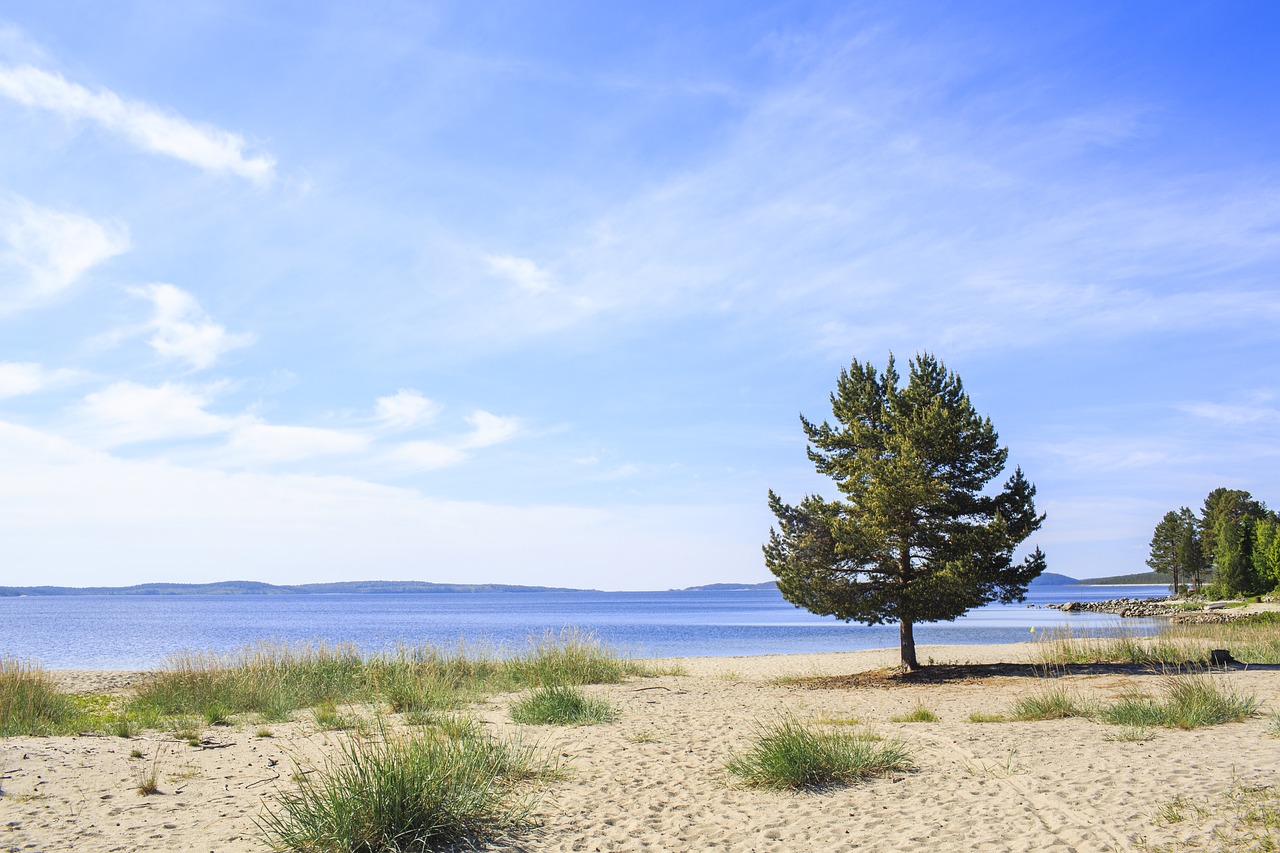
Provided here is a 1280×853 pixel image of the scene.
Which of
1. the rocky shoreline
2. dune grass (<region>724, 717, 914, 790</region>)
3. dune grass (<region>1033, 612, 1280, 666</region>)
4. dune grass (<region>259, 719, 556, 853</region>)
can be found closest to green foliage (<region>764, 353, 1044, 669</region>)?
dune grass (<region>1033, 612, 1280, 666</region>)

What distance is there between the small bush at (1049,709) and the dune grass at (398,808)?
8352mm

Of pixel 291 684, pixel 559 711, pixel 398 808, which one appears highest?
pixel 398 808

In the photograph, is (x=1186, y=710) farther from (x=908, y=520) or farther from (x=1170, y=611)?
(x=1170, y=611)

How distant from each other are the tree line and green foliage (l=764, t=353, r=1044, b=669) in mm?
54492

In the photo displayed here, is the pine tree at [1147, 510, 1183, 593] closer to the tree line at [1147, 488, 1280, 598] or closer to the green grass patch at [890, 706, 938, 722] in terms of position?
the tree line at [1147, 488, 1280, 598]

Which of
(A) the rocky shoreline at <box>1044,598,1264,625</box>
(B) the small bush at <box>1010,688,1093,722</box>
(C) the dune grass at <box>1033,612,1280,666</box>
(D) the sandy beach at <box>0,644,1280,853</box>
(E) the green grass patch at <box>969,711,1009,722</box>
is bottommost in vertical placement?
(A) the rocky shoreline at <box>1044,598,1264,625</box>

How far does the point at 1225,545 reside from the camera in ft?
214

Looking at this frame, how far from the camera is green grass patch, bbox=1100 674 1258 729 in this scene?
33.5ft

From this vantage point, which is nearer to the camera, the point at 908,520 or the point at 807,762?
the point at 807,762

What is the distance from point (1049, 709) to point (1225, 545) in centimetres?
6818

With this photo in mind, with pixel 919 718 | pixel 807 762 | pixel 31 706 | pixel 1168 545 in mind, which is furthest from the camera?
pixel 1168 545

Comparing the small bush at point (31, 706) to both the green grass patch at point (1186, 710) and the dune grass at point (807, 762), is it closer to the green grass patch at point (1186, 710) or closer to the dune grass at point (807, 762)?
the dune grass at point (807, 762)

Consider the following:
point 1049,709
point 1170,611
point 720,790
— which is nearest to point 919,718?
point 1049,709

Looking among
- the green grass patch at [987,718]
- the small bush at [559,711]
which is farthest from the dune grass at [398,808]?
the green grass patch at [987,718]
